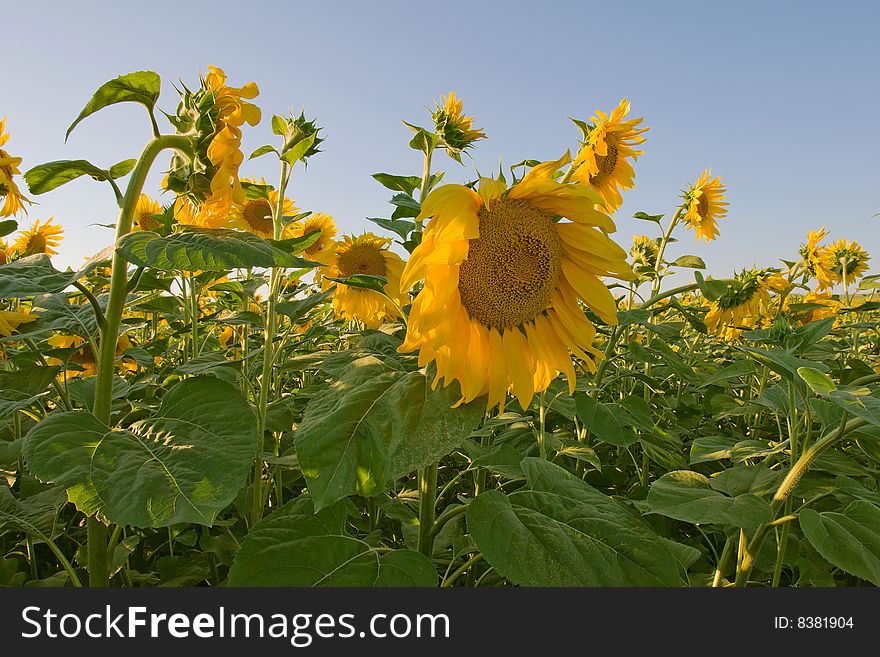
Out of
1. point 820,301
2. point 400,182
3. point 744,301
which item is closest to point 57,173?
point 400,182

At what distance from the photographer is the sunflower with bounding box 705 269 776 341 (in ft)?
13.5

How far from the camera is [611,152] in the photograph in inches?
141

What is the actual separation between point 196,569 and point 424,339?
1477 mm

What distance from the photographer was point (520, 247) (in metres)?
1.31

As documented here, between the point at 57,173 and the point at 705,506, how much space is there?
5.67ft

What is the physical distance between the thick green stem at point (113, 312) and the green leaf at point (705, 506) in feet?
4.34

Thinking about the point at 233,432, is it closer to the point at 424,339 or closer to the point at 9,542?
the point at 424,339

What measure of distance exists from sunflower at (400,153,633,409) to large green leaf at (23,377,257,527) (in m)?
0.41

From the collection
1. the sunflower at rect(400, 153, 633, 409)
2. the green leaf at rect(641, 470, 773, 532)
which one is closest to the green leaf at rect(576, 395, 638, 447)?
the green leaf at rect(641, 470, 773, 532)

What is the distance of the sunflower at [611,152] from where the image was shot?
3369mm

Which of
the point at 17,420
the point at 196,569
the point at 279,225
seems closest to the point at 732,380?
the point at 279,225

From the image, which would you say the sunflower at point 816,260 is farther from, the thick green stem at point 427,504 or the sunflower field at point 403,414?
the thick green stem at point 427,504

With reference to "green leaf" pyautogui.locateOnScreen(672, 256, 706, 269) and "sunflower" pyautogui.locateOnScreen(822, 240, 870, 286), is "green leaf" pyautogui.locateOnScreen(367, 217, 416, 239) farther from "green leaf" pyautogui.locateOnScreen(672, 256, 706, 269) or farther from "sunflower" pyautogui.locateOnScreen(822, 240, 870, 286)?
"sunflower" pyautogui.locateOnScreen(822, 240, 870, 286)

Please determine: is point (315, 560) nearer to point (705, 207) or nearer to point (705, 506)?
point (705, 506)
